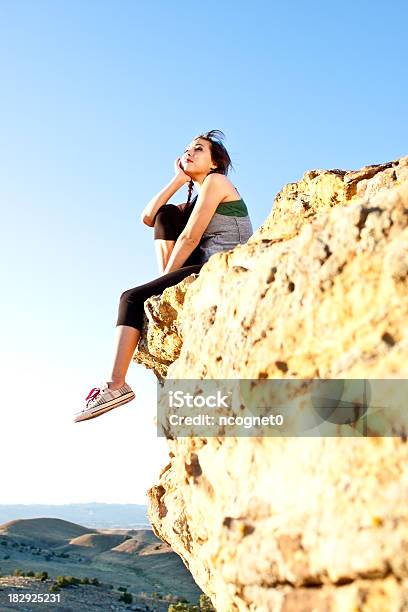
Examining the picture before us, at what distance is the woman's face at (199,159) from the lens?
7539 millimetres

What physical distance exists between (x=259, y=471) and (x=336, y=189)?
380 cm

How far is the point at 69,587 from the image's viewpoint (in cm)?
4169

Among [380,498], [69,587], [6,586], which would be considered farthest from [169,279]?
[69,587]

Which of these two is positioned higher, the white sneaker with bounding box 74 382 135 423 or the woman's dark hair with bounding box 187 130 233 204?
the woman's dark hair with bounding box 187 130 233 204

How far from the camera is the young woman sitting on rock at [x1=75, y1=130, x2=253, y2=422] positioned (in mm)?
6512

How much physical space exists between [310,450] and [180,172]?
4909 mm

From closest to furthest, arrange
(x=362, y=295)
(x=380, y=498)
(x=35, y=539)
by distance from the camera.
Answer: (x=380, y=498), (x=362, y=295), (x=35, y=539)

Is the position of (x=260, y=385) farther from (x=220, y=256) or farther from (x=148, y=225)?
(x=148, y=225)

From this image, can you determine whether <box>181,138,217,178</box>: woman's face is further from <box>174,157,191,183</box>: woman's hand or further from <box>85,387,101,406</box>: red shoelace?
<box>85,387,101,406</box>: red shoelace

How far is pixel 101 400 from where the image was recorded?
6.41 m

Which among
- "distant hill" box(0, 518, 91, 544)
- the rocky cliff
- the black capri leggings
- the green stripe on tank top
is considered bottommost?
"distant hill" box(0, 518, 91, 544)

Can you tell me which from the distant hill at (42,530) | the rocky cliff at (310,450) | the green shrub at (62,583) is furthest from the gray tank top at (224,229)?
the distant hill at (42,530)

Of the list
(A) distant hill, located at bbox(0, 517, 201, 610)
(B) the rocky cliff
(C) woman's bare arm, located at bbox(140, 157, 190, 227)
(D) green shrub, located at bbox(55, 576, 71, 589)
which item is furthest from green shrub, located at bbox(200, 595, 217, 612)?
(B) the rocky cliff

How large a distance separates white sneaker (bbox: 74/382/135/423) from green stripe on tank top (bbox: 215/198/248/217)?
2059 mm
